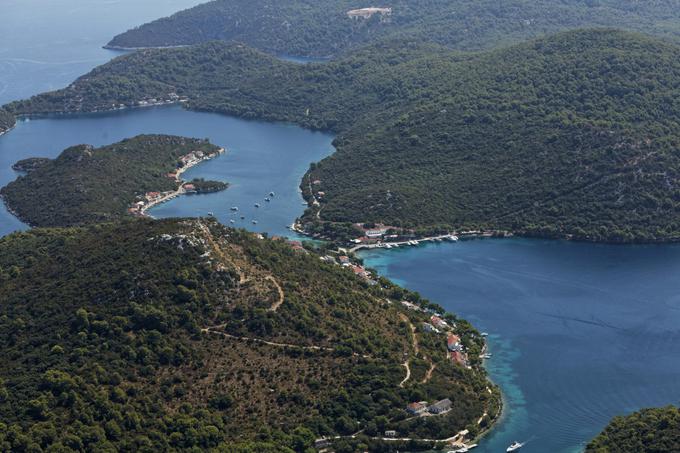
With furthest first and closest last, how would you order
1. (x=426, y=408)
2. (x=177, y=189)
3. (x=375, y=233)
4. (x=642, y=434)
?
1. (x=177, y=189)
2. (x=375, y=233)
3. (x=426, y=408)
4. (x=642, y=434)

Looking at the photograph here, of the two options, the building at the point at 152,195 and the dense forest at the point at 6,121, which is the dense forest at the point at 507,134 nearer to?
the dense forest at the point at 6,121

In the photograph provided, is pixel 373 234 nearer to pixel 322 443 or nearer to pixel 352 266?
pixel 352 266

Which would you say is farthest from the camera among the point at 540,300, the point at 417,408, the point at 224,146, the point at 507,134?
the point at 224,146

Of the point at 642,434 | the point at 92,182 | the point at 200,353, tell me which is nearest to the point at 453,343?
the point at 642,434

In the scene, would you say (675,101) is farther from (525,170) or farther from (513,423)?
(513,423)

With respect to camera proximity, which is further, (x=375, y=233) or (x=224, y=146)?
(x=224, y=146)

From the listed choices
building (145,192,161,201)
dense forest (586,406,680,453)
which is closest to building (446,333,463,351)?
dense forest (586,406,680,453)

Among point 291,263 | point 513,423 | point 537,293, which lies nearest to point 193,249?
point 291,263

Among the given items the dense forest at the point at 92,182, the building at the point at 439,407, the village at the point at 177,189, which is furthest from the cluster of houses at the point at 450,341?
the village at the point at 177,189
